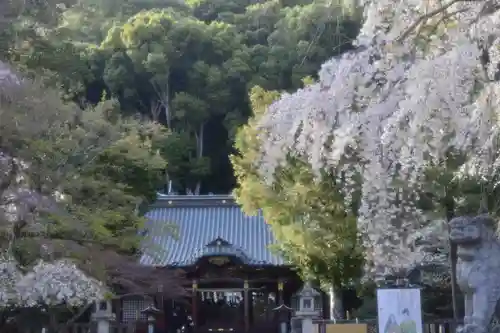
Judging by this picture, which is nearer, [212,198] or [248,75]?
[212,198]

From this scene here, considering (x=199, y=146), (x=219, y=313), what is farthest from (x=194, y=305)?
(x=199, y=146)

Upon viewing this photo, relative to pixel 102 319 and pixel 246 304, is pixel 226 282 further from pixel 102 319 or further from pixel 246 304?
pixel 102 319

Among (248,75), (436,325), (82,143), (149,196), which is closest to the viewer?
(436,325)

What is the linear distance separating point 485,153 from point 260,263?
13.3 metres

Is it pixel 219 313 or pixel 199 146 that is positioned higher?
pixel 199 146

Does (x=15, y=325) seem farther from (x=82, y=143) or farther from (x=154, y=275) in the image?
(x=82, y=143)

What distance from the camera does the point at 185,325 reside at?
66.5 feet

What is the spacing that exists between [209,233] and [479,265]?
15486 millimetres

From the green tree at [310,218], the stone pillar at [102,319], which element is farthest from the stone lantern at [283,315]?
the stone pillar at [102,319]

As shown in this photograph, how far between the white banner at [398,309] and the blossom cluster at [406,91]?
10.2 feet

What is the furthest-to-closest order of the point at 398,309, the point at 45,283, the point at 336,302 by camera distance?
the point at 336,302 < the point at 45,283 < the point at 398,309

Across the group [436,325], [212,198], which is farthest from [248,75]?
[436,325]

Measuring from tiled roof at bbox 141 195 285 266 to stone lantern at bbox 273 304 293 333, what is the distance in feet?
4.40

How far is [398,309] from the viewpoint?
334 inches
